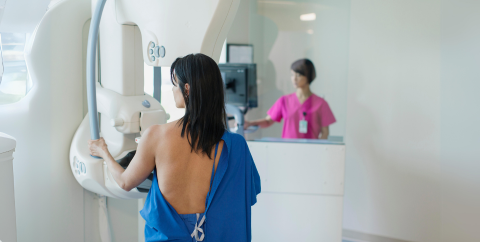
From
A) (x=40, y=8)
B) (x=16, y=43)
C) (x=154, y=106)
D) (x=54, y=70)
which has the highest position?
(x=40, y=8)

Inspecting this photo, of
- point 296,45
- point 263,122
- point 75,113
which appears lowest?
point 263,122

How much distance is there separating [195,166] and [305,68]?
1637 mm

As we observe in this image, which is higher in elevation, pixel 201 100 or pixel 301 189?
pixel 201 100

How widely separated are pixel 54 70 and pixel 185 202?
0.79 meters

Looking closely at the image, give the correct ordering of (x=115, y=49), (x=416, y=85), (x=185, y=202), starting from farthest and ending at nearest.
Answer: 1. (x=416, y=85)
2. (x=115, y=49)
3. (x=185, y=202)

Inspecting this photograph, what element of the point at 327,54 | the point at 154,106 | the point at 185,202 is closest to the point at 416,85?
the point at 327,54

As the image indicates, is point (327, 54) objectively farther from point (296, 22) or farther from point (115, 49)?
point (115, 49)

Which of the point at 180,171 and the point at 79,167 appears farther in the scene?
the point at 79,167

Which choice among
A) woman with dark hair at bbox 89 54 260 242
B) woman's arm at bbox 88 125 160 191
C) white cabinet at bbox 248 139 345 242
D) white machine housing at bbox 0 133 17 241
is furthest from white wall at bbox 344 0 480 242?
white machine housing at bbox 0 133 17 241

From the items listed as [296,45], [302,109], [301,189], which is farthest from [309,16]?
[301,189]

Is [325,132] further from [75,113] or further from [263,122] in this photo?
[75,113]

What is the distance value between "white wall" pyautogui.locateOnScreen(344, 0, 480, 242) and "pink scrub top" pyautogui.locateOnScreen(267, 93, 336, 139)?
1.13ft

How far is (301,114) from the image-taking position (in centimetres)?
249

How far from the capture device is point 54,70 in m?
1.42
